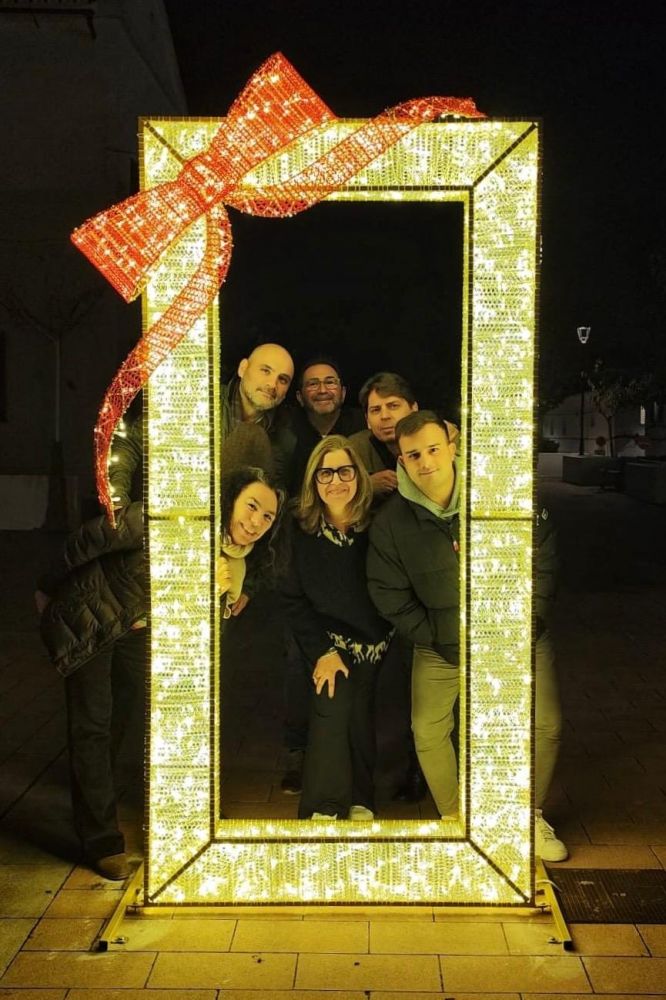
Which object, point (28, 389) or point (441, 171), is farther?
point (28, 389)

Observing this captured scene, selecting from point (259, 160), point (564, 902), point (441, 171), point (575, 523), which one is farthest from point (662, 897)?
point (575, 523)

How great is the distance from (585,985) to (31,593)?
8.26m

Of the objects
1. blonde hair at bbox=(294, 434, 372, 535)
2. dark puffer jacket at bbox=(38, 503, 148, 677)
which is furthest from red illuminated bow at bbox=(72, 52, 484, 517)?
blonde hair at bbox=(294, 434, 372, 535)

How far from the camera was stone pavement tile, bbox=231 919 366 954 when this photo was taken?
3.69m

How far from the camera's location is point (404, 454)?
13.5 ft

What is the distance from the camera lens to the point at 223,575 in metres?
4.10

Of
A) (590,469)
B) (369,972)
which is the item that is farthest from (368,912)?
(590,469)

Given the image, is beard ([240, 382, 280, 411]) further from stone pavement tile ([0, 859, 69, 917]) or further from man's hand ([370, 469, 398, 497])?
stone pavement tile ([0, 859, 69, 917])

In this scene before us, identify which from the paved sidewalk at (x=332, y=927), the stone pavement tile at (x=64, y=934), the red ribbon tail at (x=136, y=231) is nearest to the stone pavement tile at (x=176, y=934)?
the paved sidewalk at (x=332, y=927)

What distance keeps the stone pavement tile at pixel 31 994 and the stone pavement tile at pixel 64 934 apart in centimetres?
29

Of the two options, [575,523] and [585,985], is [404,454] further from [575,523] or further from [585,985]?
[575,523]

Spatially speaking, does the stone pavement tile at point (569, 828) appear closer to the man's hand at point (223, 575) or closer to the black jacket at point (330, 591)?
the black jacket at point (330, 591)

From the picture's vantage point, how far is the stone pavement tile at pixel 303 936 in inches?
145

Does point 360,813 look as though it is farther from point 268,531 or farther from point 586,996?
point 586,996
